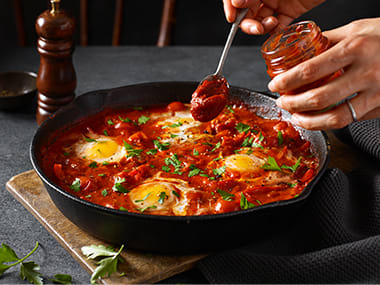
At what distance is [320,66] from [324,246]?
3.19ft

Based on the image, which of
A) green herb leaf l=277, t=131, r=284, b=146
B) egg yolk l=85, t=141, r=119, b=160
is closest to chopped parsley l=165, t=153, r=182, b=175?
egg yolk l=85, t=141, r=119, b=160

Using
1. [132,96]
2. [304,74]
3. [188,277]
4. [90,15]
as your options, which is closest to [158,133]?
[132,96]

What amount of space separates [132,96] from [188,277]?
5.72 feet

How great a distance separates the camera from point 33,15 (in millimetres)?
6844

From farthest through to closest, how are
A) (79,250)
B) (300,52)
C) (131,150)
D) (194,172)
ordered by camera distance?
1. (131,150)
2. (194,172)
3. (79,250)
4. (300,52)

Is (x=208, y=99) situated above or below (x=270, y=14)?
below

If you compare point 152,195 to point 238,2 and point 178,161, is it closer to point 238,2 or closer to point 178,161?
point 178,161

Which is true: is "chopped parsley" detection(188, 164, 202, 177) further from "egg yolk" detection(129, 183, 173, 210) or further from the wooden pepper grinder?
the wooden pepper grinder

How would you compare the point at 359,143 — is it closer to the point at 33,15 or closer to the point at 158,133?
the point at 158,133

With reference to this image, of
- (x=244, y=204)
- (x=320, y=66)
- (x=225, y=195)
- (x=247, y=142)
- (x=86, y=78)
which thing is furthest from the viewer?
(x=86, y=78)

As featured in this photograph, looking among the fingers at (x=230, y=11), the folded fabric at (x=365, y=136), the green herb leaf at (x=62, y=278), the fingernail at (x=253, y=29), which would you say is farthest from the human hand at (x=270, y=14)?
the green herb leaf at (x=62, y=278)

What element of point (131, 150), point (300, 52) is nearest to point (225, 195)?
point (131, 150)

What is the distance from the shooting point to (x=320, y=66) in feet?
7.14

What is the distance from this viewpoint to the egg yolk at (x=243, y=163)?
2961 mm
